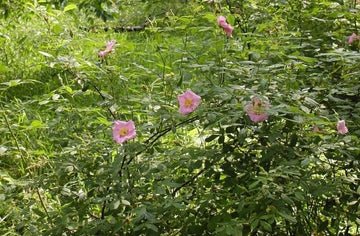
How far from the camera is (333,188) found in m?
1.53

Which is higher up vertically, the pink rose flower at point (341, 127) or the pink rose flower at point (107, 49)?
the pink rose flower at point (107, 49)

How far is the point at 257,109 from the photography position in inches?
57.6

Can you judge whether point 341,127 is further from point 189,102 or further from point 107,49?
point 107,49

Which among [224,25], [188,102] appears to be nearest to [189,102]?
[188,102]

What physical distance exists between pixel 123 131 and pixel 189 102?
0.20 metres

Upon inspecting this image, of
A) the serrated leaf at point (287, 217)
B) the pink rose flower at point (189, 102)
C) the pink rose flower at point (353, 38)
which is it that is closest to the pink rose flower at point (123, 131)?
the pink rose flower at point (189, 102)

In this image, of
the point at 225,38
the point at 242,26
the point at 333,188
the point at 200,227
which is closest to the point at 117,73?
the point at 225,38

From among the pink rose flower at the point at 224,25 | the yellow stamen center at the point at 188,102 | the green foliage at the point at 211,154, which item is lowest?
the green foliage at the point at 211,154

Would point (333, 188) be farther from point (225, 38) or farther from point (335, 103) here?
point (225, 38)

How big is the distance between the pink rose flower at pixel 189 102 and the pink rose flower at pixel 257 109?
0.47ft

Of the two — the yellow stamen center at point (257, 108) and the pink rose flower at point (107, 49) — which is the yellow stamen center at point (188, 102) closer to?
the yellow stamen center at point (257, 108)

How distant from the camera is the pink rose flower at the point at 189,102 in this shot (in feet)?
5.01

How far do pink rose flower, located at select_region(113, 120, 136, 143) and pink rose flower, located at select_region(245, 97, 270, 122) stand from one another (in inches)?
12.6

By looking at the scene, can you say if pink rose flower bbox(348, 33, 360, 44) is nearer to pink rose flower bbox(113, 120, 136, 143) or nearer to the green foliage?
the green foliage
